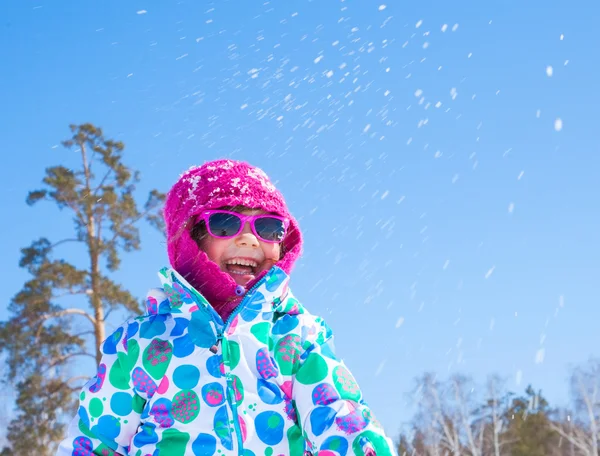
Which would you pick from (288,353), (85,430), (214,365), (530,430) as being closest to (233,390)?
(214,365)

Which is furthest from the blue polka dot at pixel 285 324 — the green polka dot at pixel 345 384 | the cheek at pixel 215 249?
the cheek at pixel 215 249

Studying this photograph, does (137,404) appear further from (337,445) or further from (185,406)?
(337,445)

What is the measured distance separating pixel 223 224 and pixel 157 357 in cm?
65

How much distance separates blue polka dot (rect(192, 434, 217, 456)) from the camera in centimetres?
261

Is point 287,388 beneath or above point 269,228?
beneath

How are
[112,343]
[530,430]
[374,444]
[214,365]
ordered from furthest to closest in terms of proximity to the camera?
1. [530,430]
2. [112,343]
3. [214,365]
4. [374,444]

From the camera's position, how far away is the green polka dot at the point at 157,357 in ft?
9.20

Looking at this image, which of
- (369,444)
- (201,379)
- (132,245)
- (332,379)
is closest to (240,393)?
(201,379)

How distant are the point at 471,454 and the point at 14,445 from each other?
1475cm

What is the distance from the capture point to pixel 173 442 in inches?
105

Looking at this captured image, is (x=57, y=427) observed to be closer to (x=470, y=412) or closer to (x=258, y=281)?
(x=470, y=412)

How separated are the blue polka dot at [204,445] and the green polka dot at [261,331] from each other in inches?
15.8

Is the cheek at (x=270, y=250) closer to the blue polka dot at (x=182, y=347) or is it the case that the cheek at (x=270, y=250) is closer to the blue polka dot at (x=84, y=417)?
the blue polka dot at (x=182, y=347)

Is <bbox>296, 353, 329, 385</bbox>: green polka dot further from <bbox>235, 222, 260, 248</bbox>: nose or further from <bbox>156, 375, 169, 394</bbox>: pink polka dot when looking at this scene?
<bbox>235, 222, 260, 248</bbox>: nose
